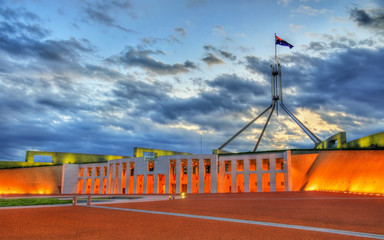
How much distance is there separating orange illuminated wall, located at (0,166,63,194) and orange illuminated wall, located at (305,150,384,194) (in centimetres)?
5501

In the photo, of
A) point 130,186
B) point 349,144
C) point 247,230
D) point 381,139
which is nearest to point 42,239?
point 247,230

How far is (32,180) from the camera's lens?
235 ft

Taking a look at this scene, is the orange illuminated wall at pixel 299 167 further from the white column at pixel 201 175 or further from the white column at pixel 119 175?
the white column at pixel 119 175

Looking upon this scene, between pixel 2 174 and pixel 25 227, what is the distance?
77.9m

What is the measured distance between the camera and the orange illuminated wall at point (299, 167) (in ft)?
144

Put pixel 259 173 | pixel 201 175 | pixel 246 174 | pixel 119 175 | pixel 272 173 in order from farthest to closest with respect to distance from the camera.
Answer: pixel 119 175 < pixel 201 175 < pixel 246 174 < pixel 259 173 < pixel 272 173

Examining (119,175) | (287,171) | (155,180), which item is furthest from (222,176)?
(119,175)

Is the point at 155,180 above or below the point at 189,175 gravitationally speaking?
below

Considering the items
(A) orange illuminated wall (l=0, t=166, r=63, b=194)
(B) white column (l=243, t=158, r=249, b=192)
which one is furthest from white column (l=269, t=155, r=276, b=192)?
(A) orange illuminated wall (l=0, t=166, r=63, b=194)

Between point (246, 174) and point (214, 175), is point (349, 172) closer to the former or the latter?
point (246, 174)

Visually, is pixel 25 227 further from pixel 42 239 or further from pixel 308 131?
pixel 308 131

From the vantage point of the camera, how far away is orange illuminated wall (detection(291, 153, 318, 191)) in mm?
43838

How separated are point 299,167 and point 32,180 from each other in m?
60.1

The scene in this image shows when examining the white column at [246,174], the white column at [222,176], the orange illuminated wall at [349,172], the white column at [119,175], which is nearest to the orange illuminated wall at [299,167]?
the orange illuminated wall at [349,172]
